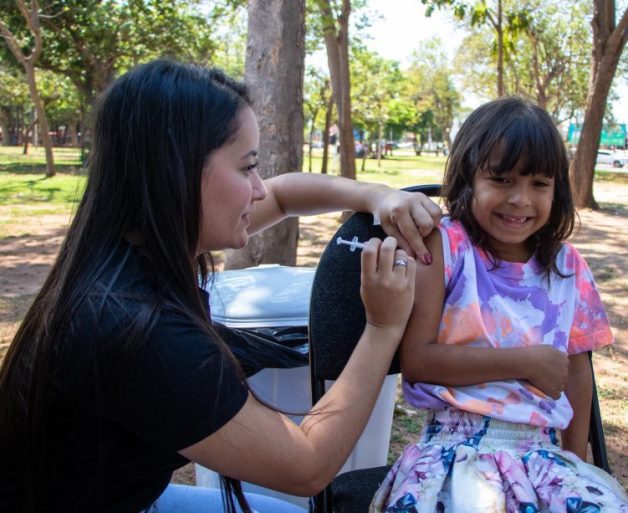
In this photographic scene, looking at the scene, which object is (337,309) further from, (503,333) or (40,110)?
(40,110)

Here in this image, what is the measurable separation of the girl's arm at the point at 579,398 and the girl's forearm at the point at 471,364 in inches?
9.8

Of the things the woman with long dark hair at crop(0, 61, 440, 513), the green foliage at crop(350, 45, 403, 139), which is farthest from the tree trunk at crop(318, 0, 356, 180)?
the green foliage at crop(350, 45, 403, 139)

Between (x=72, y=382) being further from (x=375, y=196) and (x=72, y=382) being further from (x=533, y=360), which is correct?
(x=533, y=360)

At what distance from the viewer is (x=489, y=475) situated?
135 cm

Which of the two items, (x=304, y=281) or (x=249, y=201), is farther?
(x=304, y=281)

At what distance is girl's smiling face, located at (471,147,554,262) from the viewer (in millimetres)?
1537

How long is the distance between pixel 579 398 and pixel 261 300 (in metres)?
0.89

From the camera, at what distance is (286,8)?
3.34 meters

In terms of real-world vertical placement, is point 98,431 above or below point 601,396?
above

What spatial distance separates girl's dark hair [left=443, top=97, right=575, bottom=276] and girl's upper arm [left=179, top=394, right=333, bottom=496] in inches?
28.7

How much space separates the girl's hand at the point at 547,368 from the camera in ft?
4.80

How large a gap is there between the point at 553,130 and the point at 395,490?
900 millimetres

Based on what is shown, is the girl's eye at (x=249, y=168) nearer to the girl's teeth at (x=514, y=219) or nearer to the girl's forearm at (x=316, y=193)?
the girl's forearm at (x=316, y=193)

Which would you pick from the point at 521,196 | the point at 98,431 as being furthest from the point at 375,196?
the point at 98,431
